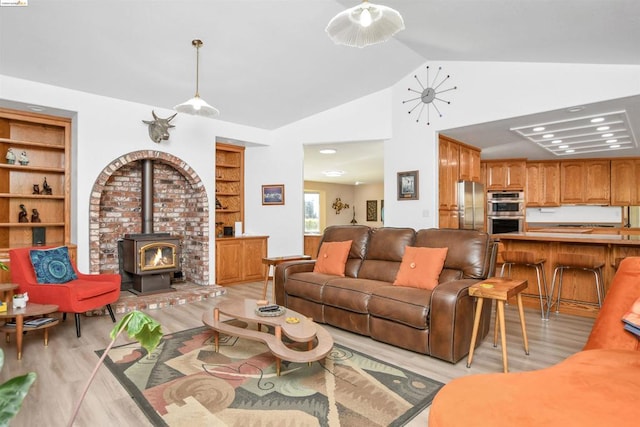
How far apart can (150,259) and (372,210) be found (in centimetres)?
842

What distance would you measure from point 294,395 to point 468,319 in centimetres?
151

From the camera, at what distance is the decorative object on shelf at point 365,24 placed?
6.75 ft

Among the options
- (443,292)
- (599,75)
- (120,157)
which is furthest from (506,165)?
(120,157)

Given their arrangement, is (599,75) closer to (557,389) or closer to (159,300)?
(557,389)

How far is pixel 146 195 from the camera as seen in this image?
5.20 m

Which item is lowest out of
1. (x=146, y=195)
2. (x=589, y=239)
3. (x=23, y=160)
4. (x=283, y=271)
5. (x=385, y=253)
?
(x=283, y=271)

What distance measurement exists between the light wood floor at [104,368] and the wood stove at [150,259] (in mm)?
842

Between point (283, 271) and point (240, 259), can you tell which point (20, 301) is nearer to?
point (283, 271)

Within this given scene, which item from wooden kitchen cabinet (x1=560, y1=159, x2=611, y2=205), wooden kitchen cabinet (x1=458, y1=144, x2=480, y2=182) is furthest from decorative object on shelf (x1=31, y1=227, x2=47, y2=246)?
wooden kitchen cabinet (x1=560, y1=159, x2=611, y2=205)

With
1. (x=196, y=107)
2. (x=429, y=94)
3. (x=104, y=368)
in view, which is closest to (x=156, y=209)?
(x=196, y=107)

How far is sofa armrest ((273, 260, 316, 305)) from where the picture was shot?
13.3 ft

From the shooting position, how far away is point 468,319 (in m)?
2.84

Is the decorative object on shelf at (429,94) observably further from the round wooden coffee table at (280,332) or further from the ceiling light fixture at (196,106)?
the round wooden coffee table at (280,332)

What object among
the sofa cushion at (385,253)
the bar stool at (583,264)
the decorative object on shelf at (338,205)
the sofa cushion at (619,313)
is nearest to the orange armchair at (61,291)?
the sofa cushion at (385,253)
